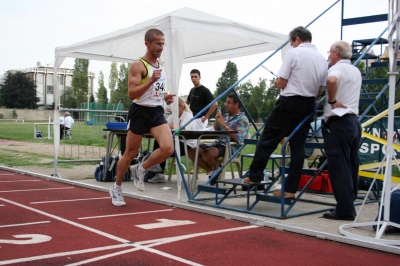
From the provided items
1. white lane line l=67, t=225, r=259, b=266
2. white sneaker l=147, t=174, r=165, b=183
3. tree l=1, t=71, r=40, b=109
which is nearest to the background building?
tree l=1, t=71, r=40, b=109

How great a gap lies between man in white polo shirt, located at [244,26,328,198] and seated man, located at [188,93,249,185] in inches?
78.0

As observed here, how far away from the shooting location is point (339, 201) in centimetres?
520

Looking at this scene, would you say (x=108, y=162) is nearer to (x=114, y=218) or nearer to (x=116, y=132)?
(x=116, y=132)

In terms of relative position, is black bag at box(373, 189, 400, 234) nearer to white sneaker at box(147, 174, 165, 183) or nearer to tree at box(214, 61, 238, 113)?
white sneaker at box(147, 174, 165, 183)

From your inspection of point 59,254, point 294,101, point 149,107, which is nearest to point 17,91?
point 149,107

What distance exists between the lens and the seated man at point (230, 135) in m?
7.57

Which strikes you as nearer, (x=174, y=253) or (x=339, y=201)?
(x=174, y=253)

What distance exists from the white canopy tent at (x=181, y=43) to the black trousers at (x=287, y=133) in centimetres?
163

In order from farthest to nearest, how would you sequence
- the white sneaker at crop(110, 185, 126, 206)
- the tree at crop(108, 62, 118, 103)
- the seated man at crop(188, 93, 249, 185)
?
the tree at crop(108, 62, 118, 103) < the seated man at crop(188, 93, 249, 185) < the white sneaker at crop(110, 185, 126, 206)

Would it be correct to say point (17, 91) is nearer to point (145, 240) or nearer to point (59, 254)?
point (145, 240)

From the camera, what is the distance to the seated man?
7.57m

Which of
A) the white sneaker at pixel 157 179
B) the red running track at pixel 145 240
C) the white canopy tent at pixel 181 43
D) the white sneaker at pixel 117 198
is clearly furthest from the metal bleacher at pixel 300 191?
the white sneaker at pixel 157 179

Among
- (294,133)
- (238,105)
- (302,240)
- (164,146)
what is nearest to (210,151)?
(238,105)

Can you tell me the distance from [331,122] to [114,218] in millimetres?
2666
